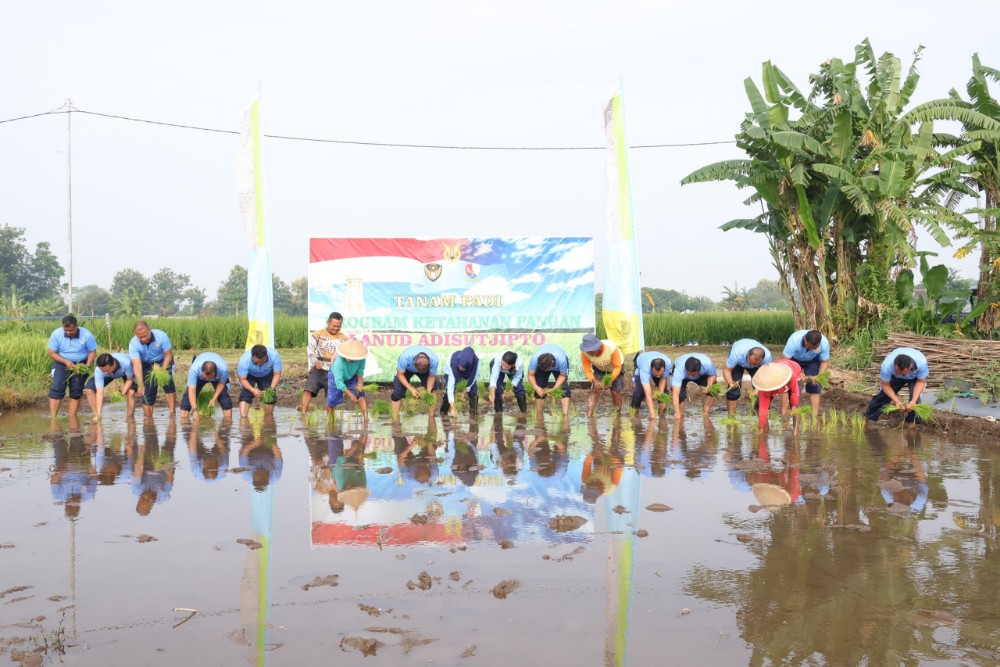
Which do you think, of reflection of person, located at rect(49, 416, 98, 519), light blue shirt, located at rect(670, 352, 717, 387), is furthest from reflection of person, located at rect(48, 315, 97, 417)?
light blue shirt, located at rect(670, 352, 717, 387)

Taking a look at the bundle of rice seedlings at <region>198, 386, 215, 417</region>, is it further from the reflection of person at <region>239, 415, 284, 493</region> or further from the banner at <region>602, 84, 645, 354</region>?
the banner at <region>602, 84, 645, 354</region>

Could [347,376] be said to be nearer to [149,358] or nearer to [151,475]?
[149,358]

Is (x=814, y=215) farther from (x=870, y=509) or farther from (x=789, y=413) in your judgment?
(x=870, y=509)

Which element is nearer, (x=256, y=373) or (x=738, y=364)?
(x=738, y=364)

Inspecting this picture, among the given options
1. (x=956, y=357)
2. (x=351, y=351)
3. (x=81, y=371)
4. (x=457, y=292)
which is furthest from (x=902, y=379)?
(x=81, y=371)

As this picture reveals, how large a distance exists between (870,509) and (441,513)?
3.28 m

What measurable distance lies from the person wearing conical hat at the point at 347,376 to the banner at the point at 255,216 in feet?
12.0

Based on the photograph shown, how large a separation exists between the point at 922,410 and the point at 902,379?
2.40 ft

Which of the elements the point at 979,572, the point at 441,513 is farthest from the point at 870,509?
the point at 441,513

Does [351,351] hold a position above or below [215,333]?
below

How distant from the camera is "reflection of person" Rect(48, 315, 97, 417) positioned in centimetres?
1275

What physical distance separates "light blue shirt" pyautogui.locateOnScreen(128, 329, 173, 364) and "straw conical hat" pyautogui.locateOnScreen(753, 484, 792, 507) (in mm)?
8705

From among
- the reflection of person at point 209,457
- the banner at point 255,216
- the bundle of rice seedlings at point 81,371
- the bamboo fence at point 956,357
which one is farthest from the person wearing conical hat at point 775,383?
the bundle of rice seedlings at point 81,371

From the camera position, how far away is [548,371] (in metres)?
13.0
